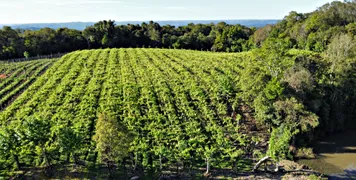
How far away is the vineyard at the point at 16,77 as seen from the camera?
4700 cm

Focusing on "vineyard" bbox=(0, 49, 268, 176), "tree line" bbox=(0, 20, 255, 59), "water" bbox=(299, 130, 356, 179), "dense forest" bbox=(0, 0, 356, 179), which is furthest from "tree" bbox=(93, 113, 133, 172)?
"tree line" bbox=(0, 20, 255, 59)

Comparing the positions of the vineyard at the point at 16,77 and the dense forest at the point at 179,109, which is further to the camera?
the vineyard at the point at 16,77

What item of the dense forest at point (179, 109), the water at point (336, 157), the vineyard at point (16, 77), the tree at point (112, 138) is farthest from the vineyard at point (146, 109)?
the water at point (336, 157)

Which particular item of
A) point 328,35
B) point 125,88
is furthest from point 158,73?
point 328,35

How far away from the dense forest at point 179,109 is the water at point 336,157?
181 cm

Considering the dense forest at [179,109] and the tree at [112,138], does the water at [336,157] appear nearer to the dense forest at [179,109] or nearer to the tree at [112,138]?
the dense forest at [179,109]

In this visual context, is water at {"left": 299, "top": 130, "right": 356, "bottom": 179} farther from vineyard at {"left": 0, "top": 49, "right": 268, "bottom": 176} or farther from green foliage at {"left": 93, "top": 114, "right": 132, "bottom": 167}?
A: green foliage at {"left": 93, "top": 114, "right": 132, "bottom": 167}

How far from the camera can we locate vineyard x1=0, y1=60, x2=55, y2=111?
47.0 meters

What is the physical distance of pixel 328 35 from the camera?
74.8 meters

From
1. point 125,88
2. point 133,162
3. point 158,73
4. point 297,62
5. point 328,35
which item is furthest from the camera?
point 328,35

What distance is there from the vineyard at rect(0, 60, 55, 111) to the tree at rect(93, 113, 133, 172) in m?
26.6

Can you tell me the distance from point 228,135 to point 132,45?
69.9m

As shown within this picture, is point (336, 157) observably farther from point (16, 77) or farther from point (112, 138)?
point (16, 77)

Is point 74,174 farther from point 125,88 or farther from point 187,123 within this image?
point 125,88
